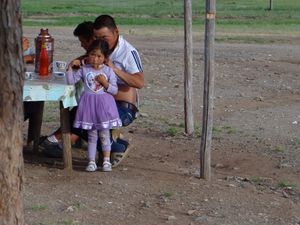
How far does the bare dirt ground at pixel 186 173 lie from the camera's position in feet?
22.1

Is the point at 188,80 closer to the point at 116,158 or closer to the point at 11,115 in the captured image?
the point at 116,158

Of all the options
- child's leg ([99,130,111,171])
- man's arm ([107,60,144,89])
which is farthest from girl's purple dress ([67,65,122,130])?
man's arm ([107,60,144,89])

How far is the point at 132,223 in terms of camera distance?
21.3ft

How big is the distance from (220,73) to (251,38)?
31.3 ft

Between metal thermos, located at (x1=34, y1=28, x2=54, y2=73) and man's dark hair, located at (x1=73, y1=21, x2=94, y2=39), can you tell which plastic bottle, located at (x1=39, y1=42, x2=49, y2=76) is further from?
man's dark hair, located at (x1=73, y1=21, x2=94, y2=39)

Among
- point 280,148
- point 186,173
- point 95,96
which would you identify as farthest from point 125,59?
point 280,148

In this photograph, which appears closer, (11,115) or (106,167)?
(11,115)

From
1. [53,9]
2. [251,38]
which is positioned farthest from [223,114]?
[53,9]

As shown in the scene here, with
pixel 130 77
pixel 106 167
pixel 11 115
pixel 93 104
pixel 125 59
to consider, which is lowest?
pixel 106 167

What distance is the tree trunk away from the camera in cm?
489

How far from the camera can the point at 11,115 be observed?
5.04 m

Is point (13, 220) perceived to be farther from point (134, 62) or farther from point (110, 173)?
point (134, 62)

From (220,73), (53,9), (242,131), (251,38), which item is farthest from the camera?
(53,9)

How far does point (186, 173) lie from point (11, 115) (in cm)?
324
